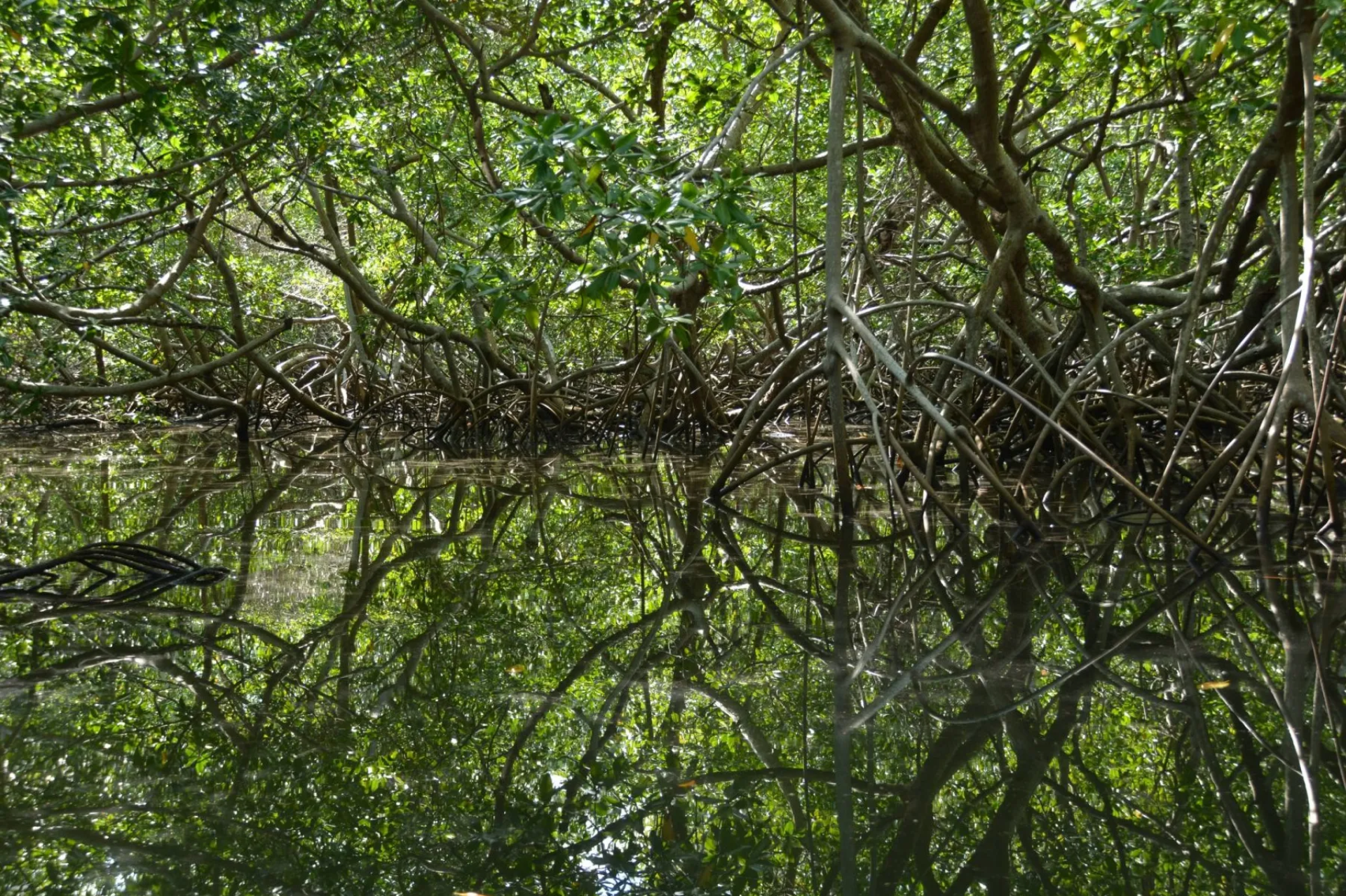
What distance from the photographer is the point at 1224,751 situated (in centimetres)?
190

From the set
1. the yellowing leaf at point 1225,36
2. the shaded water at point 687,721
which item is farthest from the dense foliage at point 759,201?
the shaded water at point 687,721

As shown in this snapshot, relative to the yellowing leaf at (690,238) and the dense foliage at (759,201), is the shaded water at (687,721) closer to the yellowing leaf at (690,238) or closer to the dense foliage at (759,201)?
the dense foliage at (759,201)

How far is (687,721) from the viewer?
82.7 inches

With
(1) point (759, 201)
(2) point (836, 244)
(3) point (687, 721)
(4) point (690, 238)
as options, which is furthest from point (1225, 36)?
(1) point (759, 201)

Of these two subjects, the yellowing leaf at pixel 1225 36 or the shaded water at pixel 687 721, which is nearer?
the shaded water at pixel 687 721

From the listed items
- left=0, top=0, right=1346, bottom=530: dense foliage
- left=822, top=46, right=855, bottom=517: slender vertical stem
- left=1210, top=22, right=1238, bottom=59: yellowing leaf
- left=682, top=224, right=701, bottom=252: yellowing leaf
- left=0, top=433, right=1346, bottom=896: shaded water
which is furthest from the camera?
left=822, top=46, right=855, bottom=517: slender vertical stem

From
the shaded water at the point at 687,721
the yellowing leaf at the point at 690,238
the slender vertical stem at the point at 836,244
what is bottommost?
the shaded water at the point at 687,721

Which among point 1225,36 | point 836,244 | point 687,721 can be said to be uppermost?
point 1225,36

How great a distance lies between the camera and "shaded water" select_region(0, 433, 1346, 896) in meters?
1.55

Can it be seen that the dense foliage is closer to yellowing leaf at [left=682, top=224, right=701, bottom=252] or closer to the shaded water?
yellowing leaf at [left=682, top=224, right=701, bottom=252]

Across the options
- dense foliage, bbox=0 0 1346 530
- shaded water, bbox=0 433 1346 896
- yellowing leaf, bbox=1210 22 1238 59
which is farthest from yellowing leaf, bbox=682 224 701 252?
yellowing leaf, bbox=1210 22 1238 59

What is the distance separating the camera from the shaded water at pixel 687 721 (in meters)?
1.55

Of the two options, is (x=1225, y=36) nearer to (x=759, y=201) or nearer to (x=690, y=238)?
(x=690, y=238)

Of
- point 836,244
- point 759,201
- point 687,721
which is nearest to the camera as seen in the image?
point 687,721
